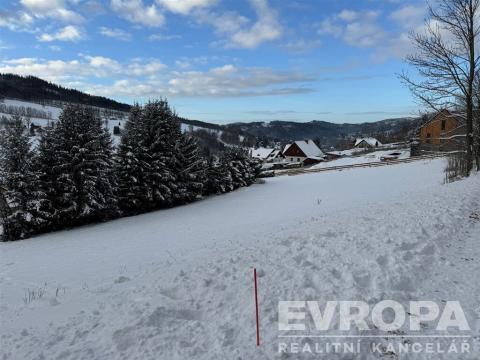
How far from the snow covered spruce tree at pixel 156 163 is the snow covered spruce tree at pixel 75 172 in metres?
2.27

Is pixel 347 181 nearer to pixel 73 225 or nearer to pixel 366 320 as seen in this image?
pixel 73 225

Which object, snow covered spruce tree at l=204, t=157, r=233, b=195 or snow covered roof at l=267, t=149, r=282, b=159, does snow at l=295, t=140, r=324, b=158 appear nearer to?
snow covered roof at l=267, t=149, r=282, b=159

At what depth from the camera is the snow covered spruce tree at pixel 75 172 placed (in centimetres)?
2114

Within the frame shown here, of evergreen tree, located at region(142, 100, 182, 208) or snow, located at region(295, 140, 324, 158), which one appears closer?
evergreen tree, located at region(142, 100, 182, 208)

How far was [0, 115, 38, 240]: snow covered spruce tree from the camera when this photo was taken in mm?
19750

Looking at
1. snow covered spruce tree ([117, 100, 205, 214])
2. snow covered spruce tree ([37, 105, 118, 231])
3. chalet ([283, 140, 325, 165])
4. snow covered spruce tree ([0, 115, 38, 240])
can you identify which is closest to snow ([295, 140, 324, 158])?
chalet ([283, 140, 325, 165])

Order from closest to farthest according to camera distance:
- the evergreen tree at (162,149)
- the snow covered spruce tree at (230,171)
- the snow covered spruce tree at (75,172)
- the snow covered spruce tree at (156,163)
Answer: the snow covered spruce tree at (75,172), the snow covered spruce tree at (156,163), the evergreen tree at (162,149), the snow covered spruce tree at (230,171)

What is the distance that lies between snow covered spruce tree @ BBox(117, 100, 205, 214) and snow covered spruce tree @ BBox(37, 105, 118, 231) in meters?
2.27

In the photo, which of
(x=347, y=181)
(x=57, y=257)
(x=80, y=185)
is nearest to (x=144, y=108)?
(x=80, y=185)

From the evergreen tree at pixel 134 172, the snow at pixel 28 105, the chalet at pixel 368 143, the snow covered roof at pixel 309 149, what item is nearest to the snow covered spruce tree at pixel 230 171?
the evergreen tree at pixel 134 172

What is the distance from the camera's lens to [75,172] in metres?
22.1

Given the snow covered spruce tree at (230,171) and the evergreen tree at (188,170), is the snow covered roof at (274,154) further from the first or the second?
the evergreen tree at (188,170)

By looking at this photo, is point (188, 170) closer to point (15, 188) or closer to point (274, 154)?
point (15, 188)

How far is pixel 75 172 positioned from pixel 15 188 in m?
3.52
